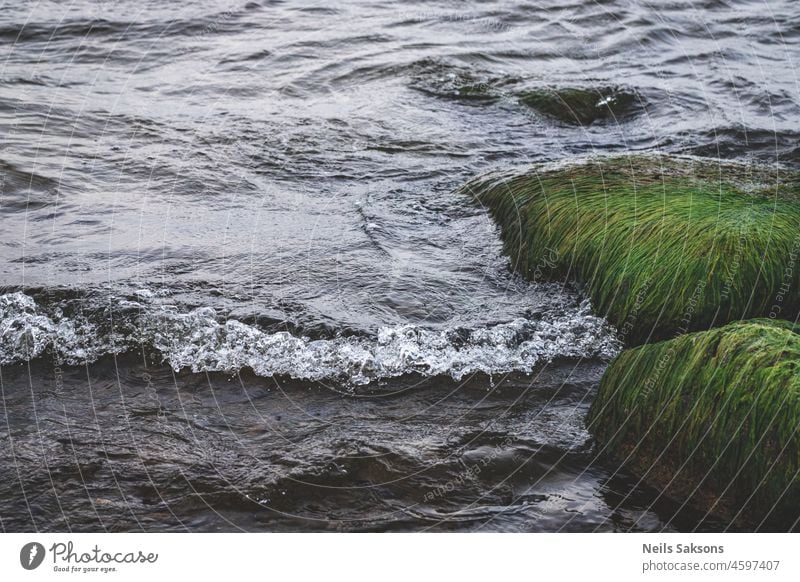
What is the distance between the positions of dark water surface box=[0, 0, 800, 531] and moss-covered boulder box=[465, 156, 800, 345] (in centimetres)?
26

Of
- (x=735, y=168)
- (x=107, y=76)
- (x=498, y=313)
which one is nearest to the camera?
(x=498, y=313)

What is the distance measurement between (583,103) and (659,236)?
16.5 feet

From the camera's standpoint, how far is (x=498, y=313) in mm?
6406

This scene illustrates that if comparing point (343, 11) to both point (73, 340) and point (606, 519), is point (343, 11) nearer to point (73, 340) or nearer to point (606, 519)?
point (73, 340)

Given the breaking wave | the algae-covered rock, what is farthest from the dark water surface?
the algae-covered rock

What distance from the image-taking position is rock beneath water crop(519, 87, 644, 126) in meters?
10.6

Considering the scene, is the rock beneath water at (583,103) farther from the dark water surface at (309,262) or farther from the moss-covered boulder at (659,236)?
the moss-covered boulder at (659,236)

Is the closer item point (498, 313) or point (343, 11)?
point (498, 313)

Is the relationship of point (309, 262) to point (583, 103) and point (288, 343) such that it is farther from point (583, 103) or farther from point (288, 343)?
point (583, 103)

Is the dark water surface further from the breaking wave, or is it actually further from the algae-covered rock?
the algae-covered rock

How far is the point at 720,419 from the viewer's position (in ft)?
13.9

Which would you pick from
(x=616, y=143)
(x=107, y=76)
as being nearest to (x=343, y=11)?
(x=107, y=76)

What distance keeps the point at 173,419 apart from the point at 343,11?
34.9ft

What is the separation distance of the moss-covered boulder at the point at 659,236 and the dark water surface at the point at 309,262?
10.4 inches
